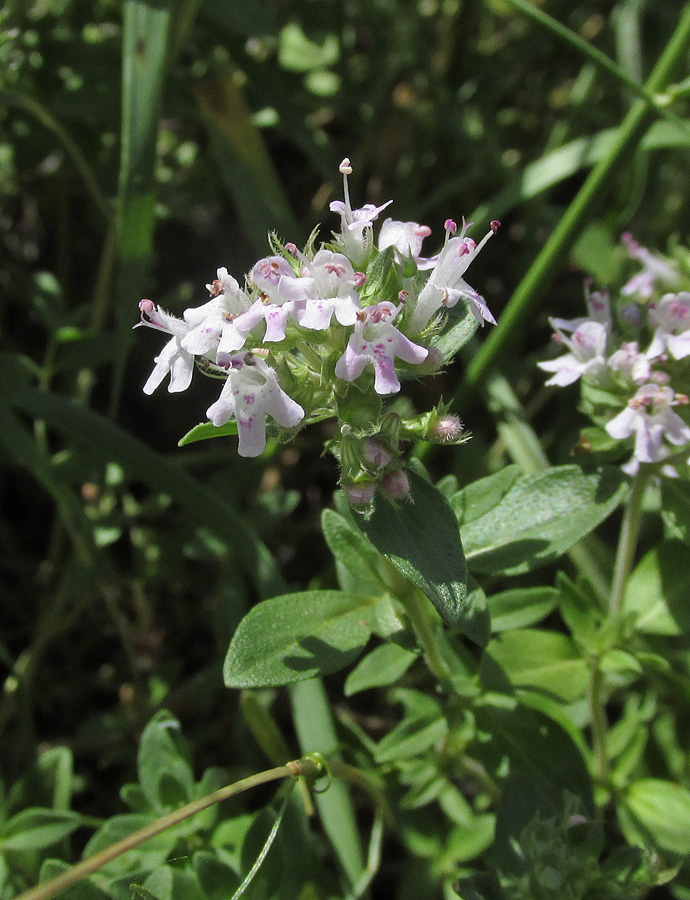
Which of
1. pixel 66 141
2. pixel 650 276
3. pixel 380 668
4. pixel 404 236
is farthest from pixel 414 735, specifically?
pixel 66 141

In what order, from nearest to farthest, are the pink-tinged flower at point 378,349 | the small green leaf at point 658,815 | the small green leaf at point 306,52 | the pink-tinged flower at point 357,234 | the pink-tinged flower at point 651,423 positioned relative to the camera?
the pink-tinged flower at point 378,349 → the pink-tinged flower at point 357,234 → the pink-tinged flower at point 651,423 → the small green leaf at point 658,815 → the small green leaf at point 306,52

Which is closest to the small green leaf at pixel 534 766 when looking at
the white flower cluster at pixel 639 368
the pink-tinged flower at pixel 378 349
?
the white flower cluster at pixel 639 368

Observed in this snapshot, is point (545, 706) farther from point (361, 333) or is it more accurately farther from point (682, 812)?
point (361, 333)

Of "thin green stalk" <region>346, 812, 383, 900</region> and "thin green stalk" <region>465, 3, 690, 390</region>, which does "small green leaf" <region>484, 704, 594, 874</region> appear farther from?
"thin green stalk" <region>465, 3, 690, 390</region>

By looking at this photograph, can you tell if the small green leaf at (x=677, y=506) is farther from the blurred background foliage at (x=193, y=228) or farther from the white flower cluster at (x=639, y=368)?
the blurred background foliage at (x=193, y=228)

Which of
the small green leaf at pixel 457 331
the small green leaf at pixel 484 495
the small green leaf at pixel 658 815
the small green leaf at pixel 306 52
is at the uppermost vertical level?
the small green leaf at pixel 306 52

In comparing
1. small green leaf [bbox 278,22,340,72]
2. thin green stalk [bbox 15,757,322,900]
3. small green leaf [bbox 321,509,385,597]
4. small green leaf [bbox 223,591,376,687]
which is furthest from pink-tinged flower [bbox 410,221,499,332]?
small green leaf [bbox 278,22,340,72]

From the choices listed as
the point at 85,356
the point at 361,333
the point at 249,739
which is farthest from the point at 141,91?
the point at 249,739
